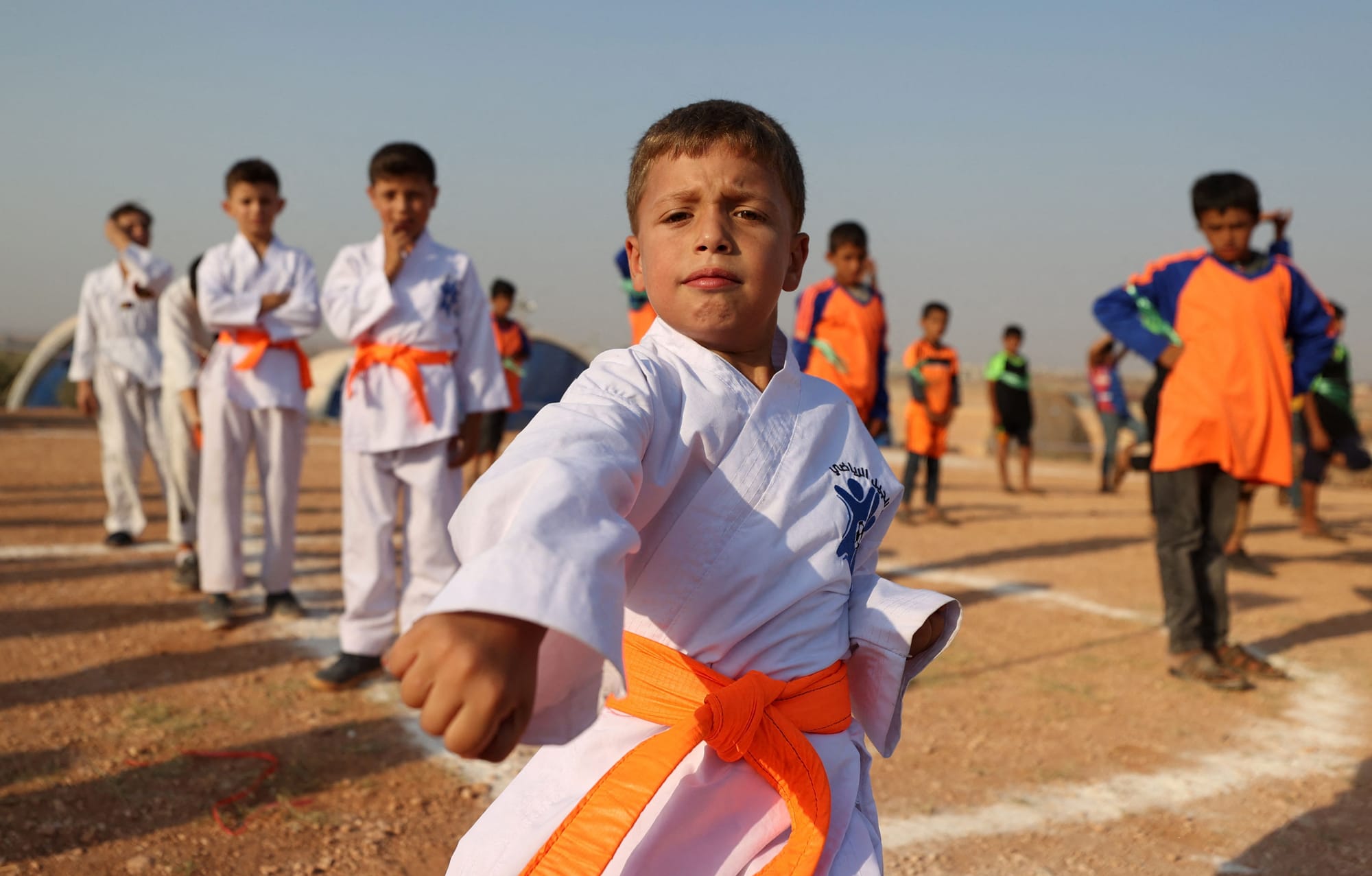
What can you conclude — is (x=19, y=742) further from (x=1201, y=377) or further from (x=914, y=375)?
(x=914, y=375)

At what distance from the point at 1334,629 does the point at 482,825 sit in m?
5.95

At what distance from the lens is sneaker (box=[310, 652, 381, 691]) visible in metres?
4.34

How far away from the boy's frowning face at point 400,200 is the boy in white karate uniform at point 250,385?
1.08 metres

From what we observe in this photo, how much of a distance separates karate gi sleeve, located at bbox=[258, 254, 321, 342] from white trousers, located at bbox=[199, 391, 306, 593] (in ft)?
1.31

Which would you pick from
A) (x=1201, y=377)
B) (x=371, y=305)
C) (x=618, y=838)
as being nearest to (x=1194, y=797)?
(x=1201, y=377)

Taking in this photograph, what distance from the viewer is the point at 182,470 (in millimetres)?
6273

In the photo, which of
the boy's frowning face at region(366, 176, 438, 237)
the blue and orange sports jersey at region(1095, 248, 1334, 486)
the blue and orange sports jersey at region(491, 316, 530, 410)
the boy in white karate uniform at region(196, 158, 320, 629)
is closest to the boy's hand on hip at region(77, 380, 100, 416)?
the boy in white karate uniform at region(196, 158, 320, 629)

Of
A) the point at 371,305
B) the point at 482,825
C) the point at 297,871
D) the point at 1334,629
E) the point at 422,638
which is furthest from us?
the point at 1334,629

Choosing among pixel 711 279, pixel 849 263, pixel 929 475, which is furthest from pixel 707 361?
pixel 929 475

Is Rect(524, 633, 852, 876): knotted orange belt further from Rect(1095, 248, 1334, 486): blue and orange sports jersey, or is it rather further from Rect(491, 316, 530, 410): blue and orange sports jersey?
Rect(491, 316, 530, 410): blue and orange sports jersey

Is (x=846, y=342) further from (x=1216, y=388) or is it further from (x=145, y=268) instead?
(x=145, y=268)

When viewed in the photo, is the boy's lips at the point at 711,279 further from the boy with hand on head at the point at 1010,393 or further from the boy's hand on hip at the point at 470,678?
the boy with hand on head at the point at 1010,393

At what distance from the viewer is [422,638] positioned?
1070mm

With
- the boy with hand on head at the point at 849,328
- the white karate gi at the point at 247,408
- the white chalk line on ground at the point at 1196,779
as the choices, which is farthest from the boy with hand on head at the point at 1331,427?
the white karate gi at the point at 247,408
